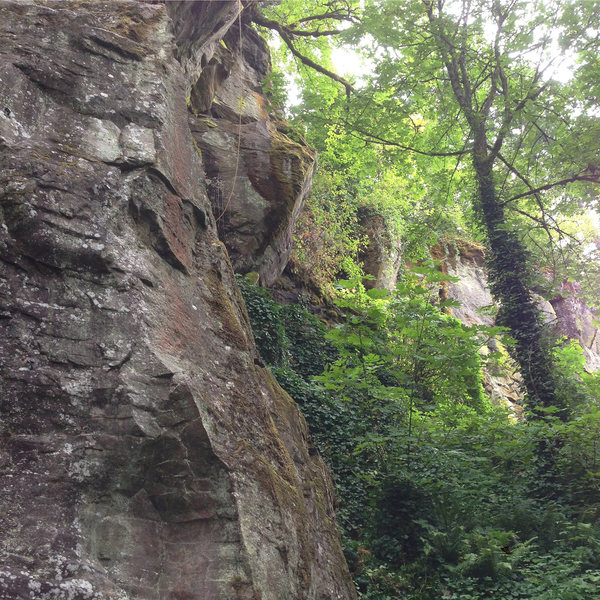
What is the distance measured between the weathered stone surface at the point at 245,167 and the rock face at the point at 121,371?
4.61 meters

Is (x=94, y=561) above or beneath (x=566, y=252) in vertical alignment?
beneath

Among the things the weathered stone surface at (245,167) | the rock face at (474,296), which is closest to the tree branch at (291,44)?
the weathered stone surface at (245,167)

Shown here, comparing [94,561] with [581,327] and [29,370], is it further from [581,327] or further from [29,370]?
[581,327]

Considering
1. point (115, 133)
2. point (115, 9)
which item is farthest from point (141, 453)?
point (115, 9)

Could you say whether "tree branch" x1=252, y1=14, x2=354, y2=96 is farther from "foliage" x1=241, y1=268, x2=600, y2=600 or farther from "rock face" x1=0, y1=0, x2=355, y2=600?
"foliage" x1=241, y1=268, x2=600, y2=600

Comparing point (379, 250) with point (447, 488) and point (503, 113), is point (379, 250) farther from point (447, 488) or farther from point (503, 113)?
point (447, 488)

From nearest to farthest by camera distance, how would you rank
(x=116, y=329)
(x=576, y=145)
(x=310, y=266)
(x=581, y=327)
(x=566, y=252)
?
(x=116, y=329) < (x=576, y=145) < (x=566, y=252) < (x=310, y=266) < (x=581, y=327)

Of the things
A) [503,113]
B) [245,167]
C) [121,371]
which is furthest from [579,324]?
[121,371]

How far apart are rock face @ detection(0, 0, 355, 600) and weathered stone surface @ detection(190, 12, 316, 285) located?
15.1 ft

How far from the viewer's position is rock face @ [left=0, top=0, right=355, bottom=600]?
114 inches

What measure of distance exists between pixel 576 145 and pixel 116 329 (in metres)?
8.88

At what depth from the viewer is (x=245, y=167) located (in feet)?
34.3

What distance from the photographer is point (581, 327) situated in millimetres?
26344

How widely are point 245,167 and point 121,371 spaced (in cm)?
776
